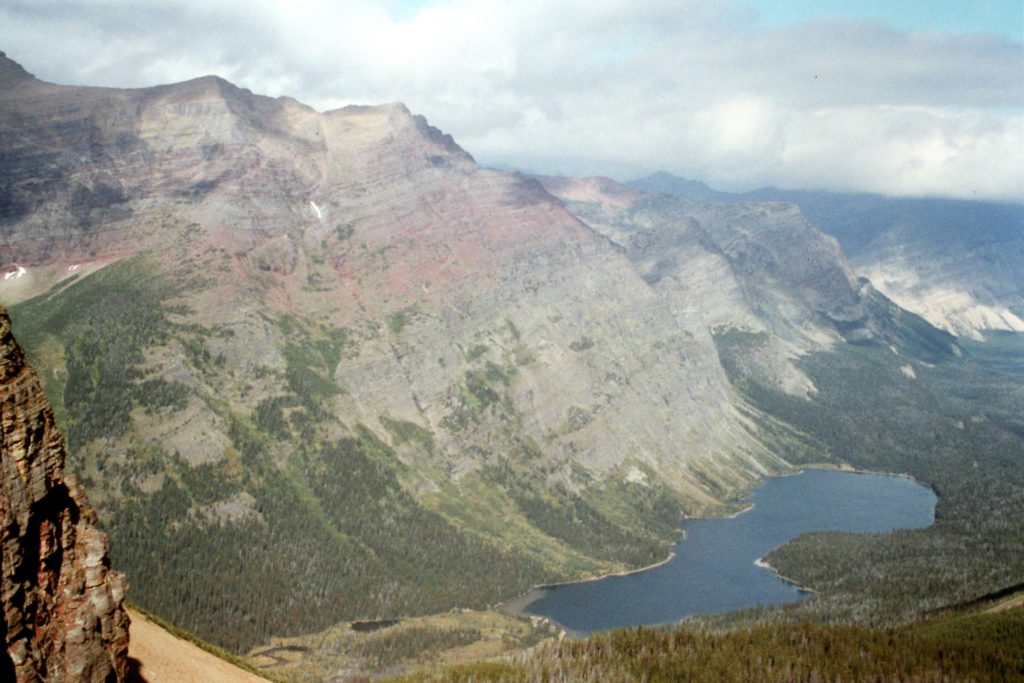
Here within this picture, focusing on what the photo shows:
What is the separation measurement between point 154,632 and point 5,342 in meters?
47.9

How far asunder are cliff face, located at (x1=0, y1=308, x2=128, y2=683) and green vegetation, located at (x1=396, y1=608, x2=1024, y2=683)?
3982 inches

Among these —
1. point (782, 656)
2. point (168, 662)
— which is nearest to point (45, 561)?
point (168, 662)

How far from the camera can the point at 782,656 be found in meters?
166

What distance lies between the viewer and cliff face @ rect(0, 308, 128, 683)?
179 feet

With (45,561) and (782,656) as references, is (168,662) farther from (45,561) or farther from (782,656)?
(782,656)

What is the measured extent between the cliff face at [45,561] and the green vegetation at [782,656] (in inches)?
3982

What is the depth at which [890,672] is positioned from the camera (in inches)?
6156

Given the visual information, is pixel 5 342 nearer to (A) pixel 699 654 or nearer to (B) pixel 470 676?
(B) pixel 470 676

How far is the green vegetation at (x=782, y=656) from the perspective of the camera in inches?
6186

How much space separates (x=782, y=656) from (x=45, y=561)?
465ft

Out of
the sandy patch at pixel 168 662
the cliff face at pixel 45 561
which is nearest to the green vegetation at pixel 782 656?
the sandy patch at pixel 168 662

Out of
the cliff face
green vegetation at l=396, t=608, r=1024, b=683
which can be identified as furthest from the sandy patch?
green vegetation at l=396, t=608, r=1024, b=683

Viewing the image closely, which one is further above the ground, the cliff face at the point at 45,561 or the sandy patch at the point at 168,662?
the cliff face at the point at 45,561

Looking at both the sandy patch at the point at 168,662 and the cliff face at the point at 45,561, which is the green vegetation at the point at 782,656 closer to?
the sandy patch at the point at 168,662
